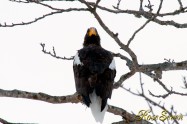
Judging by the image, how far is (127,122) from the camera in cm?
580

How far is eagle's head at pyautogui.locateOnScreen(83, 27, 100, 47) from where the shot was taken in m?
7.62

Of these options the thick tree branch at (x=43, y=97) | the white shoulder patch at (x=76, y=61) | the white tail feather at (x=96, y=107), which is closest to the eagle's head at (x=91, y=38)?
the white shoulder patch at (x=76, y=61)

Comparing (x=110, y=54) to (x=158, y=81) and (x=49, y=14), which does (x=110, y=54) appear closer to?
(x=158, y=81)

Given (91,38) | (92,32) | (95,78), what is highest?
(92,32)

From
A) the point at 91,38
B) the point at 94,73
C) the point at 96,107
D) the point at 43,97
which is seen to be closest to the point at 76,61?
the point at 94,73

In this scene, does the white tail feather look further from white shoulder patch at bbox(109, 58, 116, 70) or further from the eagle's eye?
the eagle's eye

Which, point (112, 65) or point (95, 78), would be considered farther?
point (112, 65)

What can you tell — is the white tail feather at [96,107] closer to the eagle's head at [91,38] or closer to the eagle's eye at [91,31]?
the eagle's head at [91,38]

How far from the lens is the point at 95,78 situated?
246 inches

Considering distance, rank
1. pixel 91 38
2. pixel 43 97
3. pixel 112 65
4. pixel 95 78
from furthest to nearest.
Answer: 1. pixel 91 38
2. pixel 112 65
3. pixel 95 78
4. pixel 43 97

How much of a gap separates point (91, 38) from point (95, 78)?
151 centimetres

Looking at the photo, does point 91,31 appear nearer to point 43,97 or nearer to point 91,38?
point 91,38

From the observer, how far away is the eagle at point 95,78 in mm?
6223

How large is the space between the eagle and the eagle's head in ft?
2.79
